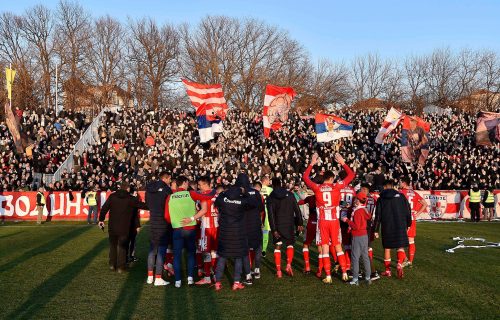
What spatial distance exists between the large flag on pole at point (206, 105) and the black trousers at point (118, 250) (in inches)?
745

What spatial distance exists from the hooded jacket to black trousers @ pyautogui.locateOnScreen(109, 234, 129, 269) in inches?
112

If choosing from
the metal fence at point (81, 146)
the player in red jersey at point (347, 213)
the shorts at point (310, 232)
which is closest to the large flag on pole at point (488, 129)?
the metal fence at point (81, 146)

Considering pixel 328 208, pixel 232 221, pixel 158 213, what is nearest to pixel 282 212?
pixel 328 208

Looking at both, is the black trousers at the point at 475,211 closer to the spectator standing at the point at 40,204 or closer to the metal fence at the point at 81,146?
the spectator standing at the point at 40,204

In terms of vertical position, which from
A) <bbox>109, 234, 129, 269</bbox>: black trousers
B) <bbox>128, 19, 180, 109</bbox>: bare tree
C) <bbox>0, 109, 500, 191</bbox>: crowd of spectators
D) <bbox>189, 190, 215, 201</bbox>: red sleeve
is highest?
<bbox>128, 19, 180, 109</bbox>: bare tree

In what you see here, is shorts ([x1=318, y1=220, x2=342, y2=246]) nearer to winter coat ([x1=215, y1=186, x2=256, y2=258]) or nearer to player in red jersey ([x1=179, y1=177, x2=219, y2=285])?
winter coat ([x1=215, y1=186, x2=256, y2=258])

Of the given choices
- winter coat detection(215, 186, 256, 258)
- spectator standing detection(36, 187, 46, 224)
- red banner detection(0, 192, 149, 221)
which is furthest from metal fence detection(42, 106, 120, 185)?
winter coat detection(215, 186, 256, 258)

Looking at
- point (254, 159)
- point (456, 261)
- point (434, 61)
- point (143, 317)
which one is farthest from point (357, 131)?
point (434, 61)

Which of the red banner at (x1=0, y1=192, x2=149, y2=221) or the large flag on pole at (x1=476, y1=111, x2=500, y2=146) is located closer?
the red banner at (x1=0, y1=192, x2=149, y2=221)

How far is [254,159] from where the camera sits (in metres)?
31.2

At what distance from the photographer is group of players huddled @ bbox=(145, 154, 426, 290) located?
31.6 feet

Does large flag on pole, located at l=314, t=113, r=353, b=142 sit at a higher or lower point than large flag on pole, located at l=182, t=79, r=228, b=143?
lower

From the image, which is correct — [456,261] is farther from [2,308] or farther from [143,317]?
[2,308]

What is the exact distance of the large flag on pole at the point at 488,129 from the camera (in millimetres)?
30656
